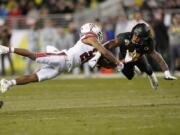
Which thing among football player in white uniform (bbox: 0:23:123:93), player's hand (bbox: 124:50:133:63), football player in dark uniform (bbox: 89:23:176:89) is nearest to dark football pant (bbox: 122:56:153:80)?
football player in dark uniform (bbox: 89:23:176:89)

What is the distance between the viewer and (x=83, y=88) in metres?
15.3

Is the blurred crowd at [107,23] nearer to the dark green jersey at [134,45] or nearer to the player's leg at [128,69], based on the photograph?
the player's leg at [128,69]

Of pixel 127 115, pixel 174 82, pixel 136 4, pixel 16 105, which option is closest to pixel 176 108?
pixel 127 115

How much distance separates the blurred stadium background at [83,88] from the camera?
9.12 m

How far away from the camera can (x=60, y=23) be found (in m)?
23.3

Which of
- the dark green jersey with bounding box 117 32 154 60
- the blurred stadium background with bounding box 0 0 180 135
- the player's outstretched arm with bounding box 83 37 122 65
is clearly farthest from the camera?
the dark green jersey with bounding box 117 32 154 60

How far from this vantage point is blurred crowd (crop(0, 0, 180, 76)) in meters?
20.4

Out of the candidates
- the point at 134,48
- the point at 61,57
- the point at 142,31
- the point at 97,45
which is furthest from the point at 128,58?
the point at 61,57

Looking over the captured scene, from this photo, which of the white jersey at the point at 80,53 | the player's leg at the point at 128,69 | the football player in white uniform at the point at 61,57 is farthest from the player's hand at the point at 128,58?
the white jersey at the point at 80,53

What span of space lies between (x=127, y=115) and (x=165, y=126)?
1243 millimetres

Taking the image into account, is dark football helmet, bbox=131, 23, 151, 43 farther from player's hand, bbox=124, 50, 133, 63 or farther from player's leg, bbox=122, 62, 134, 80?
player's leg, bbox=122, 62, 134, 80

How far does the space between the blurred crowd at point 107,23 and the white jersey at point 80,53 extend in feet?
27.0

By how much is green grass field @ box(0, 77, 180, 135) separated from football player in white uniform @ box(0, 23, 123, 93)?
0.51 meters

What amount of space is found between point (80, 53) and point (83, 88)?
13.7 feet
